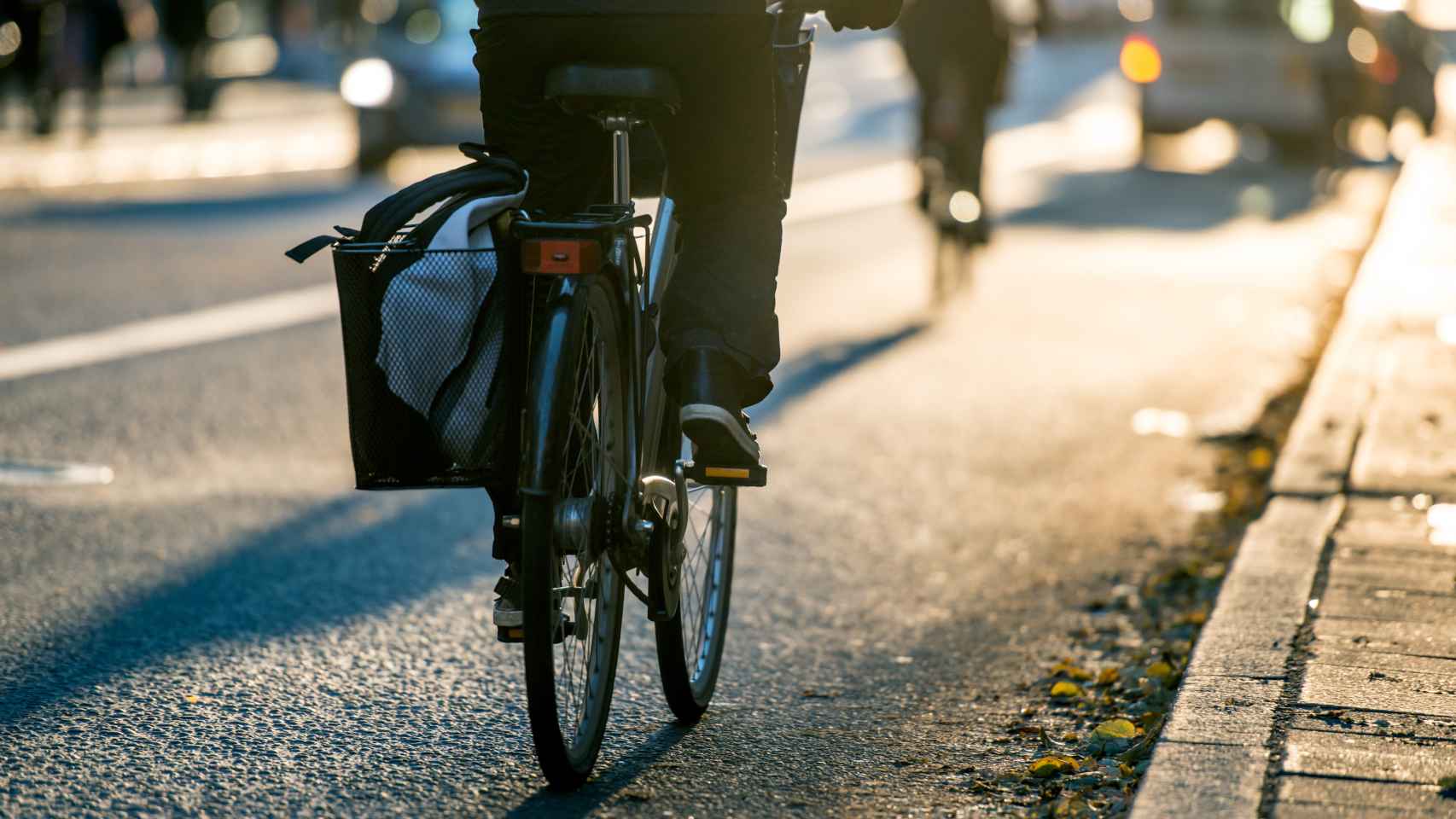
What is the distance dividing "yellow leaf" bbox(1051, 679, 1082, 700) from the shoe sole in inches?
39.8

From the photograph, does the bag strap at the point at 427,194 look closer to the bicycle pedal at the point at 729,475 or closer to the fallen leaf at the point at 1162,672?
the bicycle pedal at the point at 729,475

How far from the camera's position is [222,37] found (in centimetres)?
3559

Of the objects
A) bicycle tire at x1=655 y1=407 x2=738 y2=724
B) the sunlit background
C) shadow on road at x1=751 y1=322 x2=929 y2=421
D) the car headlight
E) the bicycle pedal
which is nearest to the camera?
the bicycle pedal

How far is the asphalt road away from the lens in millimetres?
3838

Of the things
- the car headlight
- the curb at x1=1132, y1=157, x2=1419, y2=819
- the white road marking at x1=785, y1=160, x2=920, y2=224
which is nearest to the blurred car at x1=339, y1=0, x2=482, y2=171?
the car headlight

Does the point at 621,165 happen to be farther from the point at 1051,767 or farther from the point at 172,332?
the point at 172,332

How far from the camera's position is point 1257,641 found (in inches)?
171

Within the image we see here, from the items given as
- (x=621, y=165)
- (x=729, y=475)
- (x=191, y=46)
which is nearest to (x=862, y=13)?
(x=621, y=165)

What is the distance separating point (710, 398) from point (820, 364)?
17.0ft

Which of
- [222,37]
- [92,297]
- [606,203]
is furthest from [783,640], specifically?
[222,37]

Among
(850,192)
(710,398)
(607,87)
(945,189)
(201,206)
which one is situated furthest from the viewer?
(850,192)

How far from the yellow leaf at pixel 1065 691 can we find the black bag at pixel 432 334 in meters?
1.54

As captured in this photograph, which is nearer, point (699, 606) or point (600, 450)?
point (600, 450)

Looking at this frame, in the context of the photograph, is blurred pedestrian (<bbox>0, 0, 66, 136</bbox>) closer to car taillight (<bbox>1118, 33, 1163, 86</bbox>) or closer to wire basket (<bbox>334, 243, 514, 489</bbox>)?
car taillight (<bbox>1118, 33, 1163, 86</bbox>)
